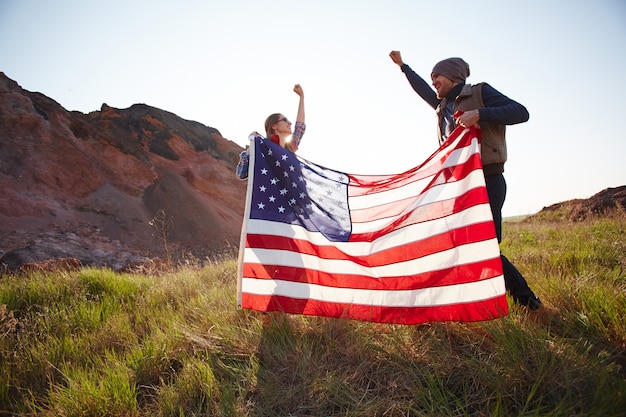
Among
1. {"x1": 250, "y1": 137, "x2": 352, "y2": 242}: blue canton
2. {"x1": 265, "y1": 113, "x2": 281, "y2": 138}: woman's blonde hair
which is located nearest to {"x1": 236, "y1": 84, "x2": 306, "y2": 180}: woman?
{"x1": 265, "y1": 113, "x2": 281, "y2": 138}: woman's blonde hair

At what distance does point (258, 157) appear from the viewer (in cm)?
322

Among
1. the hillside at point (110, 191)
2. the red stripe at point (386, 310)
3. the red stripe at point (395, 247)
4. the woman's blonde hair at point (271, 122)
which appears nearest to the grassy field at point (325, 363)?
the red stripe at point (386, 310)

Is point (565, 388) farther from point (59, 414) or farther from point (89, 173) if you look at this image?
point (89, 173)

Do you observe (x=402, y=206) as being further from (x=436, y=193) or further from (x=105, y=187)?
(x=105, y=187)

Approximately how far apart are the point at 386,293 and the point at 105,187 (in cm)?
1531

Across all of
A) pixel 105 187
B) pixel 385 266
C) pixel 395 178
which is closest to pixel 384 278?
pixel 385 266

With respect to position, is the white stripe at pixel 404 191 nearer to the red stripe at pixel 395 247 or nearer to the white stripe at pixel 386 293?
the red stripe at pixel 395 247

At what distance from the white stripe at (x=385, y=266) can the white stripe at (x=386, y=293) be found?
0.15 metres

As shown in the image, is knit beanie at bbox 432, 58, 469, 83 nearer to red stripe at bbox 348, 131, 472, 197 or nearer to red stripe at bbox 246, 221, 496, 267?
red stripe at bbox 348, 131, 472, 197

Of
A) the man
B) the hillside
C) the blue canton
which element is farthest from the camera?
the hillside

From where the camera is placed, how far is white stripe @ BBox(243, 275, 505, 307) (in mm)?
2174

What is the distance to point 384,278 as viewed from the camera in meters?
2.58

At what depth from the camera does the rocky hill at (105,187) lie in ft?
33.8

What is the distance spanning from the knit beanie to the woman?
1577mm
